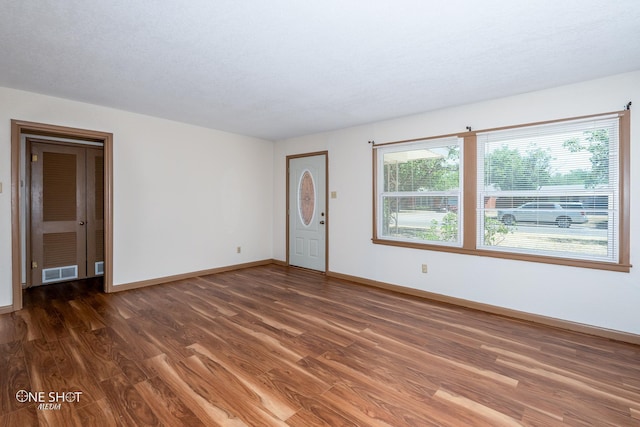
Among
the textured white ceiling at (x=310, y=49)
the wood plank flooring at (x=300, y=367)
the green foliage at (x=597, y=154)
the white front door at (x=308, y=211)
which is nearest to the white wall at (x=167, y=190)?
the textured white ceiling at (x=310, y=49)

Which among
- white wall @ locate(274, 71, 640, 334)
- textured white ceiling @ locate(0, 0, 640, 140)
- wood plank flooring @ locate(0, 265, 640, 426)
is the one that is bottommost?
wood plank flooring @ locate(0, 265, 640, 426)

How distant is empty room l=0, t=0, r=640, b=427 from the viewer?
1.95 metres

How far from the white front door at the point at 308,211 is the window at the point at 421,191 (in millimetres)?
1205

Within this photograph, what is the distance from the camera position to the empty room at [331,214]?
195cm

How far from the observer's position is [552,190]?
3135 millimetres

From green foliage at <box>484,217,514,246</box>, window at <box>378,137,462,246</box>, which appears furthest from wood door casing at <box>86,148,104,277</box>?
green foliage at <box>484,217,514,246</box>

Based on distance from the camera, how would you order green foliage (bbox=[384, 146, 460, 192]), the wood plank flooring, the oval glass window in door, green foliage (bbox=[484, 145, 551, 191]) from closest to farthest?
the wood plank flooring, green foliage (bbox=[484, 145, 551, 191]), green foliage (bbox=[384, 146, 460, 192]), the oval glass window in door

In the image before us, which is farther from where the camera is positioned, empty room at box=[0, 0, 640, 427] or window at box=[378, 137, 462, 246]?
window at box=[378, 137, 462, 246]

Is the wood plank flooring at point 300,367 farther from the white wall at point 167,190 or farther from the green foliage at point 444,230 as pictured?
the white wall at point 167,190

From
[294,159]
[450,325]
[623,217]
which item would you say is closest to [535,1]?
[623,217]

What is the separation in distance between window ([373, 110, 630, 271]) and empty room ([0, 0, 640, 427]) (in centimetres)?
2

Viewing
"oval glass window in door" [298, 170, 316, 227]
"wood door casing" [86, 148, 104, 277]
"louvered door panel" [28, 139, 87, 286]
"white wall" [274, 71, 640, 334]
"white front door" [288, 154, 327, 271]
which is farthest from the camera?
"oval glass window in door" [298, 170, 316, 227]

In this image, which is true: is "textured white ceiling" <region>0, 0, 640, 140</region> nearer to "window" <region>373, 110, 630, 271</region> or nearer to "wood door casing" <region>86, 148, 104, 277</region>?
"window" <region>373, 110, 630, 271</region>

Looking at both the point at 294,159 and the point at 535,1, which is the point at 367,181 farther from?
the point at 535,1
